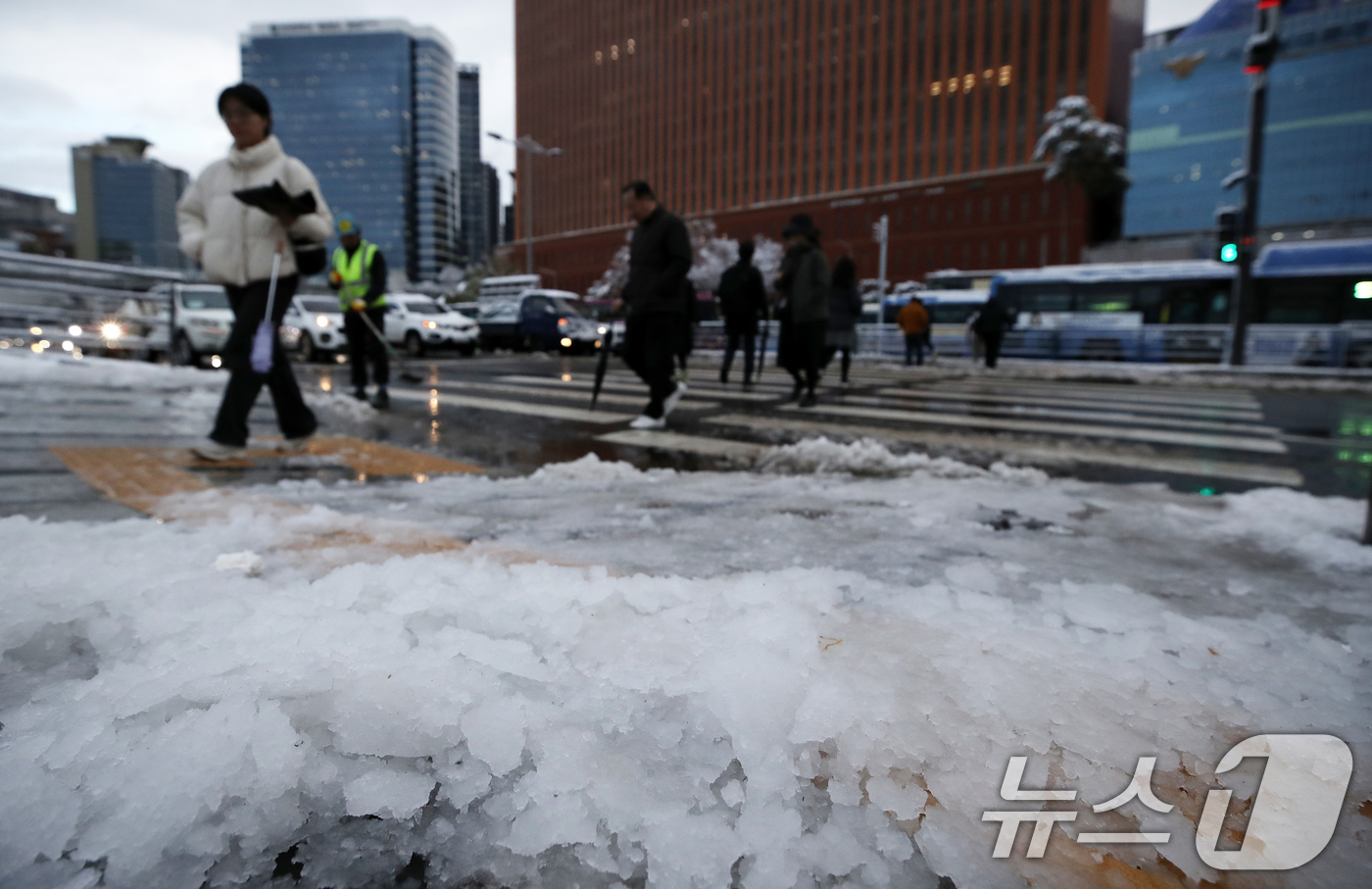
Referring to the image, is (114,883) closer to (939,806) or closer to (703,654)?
(703,654)

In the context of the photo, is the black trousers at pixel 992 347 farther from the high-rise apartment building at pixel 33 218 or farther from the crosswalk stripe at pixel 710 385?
the high-rise apartment building at pixel 33 218

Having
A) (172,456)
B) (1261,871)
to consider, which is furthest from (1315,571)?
(172,456)

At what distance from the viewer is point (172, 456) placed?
4.00 m

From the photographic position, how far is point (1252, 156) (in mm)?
14664

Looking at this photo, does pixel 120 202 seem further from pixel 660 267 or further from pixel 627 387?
pixel 660 267

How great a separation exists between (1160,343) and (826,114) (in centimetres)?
6889

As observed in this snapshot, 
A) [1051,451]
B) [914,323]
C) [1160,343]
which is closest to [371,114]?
A: [914,323]

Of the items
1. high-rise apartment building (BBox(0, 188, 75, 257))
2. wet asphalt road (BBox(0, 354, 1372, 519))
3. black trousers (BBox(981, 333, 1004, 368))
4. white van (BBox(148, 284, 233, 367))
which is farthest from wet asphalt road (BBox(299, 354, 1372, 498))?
high-rise apartment building (BBox(0, 188, 75, 257))

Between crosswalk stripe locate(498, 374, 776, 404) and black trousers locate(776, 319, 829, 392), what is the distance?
1.51 ft

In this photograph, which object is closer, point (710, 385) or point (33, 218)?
point (710, 385)

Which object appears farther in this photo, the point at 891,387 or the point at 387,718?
the point at 891,387

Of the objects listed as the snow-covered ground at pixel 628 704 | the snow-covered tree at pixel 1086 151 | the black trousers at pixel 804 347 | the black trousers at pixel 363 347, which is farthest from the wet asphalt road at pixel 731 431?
the snow-covered tree at pixel 1086 151

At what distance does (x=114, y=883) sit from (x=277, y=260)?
12.1 feet

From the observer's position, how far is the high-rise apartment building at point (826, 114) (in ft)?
213
